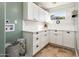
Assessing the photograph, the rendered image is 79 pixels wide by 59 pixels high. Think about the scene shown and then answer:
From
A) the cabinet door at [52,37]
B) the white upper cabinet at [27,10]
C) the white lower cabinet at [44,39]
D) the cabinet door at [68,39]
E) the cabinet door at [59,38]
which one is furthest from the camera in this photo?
the cabinet door at [52,37]

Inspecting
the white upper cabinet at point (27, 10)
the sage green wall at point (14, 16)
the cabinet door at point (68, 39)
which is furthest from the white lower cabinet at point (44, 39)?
the white upper cabinet at point (27, 10)

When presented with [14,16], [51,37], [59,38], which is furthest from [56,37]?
[14,16]

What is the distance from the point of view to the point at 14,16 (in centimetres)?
207

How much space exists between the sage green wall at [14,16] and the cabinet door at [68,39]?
1.65m

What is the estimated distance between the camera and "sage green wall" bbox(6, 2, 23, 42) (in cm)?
192

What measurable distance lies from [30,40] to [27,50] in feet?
1.02

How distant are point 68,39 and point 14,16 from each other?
1.98 m

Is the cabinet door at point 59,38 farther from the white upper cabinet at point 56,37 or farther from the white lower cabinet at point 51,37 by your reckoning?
the white lower cabinet at point 51,37

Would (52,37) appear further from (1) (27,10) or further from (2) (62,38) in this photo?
(1) (27,10)

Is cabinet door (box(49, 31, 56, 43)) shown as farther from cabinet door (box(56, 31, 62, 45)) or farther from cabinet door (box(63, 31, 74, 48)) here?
cabinet door (box(63, 31, 74, 48))

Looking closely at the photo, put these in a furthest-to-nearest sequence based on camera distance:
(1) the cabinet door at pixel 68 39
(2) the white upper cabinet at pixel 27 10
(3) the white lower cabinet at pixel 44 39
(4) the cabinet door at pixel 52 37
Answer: (4) the cabinet door at pixel 52 37 < (1) the cabinet door at pixel 68 39 < (2) the white upper cabinet at pixel 27 10 < (3) the white lower cabinet at pixel 44 39

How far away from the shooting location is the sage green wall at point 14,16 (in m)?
1.92

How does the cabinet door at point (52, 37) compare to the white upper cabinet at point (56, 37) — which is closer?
the white upper cabinet at point (56, 37)

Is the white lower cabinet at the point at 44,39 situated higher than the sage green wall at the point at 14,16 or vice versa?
the sage green wall at the point at 14,16
